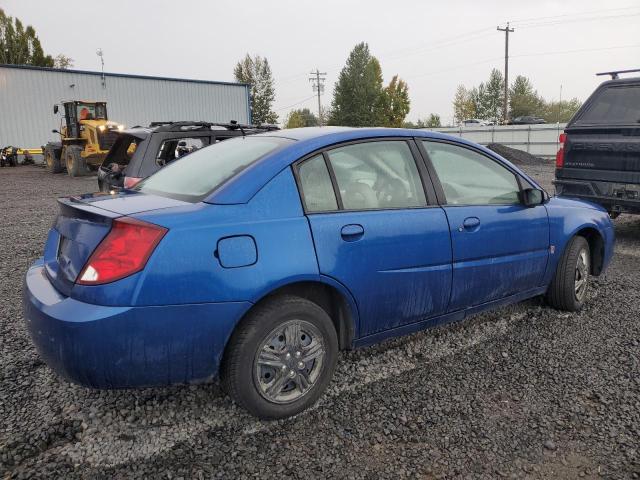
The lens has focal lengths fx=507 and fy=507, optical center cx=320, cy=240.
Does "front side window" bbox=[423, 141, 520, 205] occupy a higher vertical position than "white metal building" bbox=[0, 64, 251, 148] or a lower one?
lower

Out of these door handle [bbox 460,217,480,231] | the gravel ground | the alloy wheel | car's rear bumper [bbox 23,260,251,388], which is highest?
door handle [bbox 460,217,480,231]

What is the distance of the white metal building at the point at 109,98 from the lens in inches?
1104

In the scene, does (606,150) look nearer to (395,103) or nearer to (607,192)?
(607,192)

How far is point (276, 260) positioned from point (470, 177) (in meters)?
1.69

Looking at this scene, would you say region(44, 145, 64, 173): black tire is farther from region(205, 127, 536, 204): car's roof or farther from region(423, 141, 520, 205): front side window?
region(423, 141, 520, 205): front side window

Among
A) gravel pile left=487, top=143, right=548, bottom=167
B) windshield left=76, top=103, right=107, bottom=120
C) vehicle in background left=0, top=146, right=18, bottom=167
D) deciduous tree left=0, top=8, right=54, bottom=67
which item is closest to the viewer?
windshield left=76, top=103, right=107, bottom=120

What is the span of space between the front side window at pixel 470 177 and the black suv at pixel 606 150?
124 inches

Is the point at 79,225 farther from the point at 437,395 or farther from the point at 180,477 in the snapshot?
the point at 437,395

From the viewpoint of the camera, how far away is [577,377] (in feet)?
10.0

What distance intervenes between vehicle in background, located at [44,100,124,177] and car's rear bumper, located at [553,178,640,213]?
52.0 ft

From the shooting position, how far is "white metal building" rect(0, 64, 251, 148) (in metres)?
28.0

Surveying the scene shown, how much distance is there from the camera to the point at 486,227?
332cm

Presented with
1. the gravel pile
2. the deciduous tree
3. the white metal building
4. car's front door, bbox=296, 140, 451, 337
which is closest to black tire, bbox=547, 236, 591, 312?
car's front door, bbox=296, 140, 451, 337

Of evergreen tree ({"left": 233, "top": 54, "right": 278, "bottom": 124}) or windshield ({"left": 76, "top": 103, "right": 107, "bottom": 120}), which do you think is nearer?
windshield ({"left": 76, "top": 103, "right": 107, "bottom": 120})
